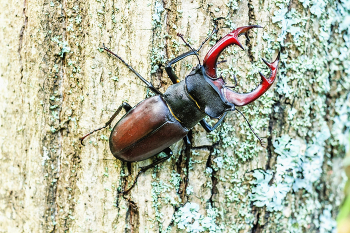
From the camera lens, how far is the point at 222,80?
2.00 meters

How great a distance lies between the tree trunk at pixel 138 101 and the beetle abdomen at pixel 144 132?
9 centimetres

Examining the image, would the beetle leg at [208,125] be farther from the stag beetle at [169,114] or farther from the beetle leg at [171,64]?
the beetle leg at [171,64]

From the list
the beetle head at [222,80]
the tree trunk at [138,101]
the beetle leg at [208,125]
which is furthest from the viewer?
the beetle leg at [208,125]

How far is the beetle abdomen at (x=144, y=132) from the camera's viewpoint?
1.99m

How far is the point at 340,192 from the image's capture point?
2688 mm

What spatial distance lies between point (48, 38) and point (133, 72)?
0.61 m

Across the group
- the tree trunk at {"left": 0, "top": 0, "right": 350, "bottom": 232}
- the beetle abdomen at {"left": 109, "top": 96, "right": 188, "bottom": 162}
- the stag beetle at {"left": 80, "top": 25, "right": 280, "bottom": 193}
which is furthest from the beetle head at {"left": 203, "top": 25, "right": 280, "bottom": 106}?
the beetle abdomen at {"left": 109, "top": 96, "right": 188, "bottom": 162}

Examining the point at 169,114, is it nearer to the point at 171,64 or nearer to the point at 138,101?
the point at 138,101

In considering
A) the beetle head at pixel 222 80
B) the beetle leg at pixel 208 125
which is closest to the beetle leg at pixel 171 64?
the beetle head at pixel 222 80

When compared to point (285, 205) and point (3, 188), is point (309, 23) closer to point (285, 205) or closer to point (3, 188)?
point (285, 205)

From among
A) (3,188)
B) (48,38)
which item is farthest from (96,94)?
(3,188)

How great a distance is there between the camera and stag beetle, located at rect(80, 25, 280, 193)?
6.50 ft

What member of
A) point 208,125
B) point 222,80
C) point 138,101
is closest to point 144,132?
point 138,101

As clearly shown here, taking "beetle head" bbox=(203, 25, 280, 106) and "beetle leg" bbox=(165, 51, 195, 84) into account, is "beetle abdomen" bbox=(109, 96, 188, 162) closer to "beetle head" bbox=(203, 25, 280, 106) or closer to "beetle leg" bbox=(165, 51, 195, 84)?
"beetle leg" bbox=(165, 51, 195, 84)
